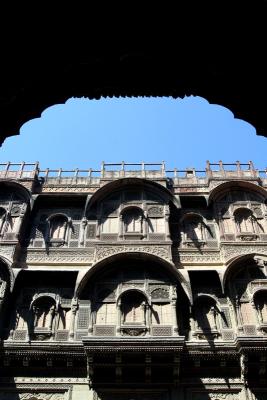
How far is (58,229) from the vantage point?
666 inches

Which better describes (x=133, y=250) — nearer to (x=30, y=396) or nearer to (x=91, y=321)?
(x=91, y=321)

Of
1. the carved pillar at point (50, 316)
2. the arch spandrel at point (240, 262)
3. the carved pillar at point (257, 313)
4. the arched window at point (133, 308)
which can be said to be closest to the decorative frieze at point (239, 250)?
the arch spandrel at point (240, 262)

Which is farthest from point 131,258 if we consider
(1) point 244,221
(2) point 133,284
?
(1) point 244,221

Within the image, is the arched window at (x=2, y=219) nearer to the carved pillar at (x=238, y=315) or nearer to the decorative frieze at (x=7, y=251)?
the decorative frieze at (x=7, y=251)

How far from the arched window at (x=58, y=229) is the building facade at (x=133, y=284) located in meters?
0.04

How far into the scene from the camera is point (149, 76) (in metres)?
4.38

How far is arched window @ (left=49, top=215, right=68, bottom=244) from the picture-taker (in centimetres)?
1639

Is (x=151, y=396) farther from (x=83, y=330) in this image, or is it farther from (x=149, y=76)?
(x=149, y=76)

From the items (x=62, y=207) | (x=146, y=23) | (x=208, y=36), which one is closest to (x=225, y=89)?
(x=208, y=36)

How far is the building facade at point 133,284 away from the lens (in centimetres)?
1256

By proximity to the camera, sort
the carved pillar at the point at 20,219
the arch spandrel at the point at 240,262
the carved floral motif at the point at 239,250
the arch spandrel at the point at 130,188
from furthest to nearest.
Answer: the arch spandrel at the point at 130,188, the carved pillar at the point at 20,219, the carved floral motif at the point at 239,250, the arch spandrel at the point at 240,262

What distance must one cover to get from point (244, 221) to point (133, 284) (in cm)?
530

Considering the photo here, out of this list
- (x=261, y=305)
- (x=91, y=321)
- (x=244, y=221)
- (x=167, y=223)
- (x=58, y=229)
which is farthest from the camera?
(x=58, y=229)

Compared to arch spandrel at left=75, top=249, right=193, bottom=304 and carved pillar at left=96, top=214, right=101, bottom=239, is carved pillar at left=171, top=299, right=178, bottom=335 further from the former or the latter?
carved pillar at left=96, top=214, right=101, bottom=239
